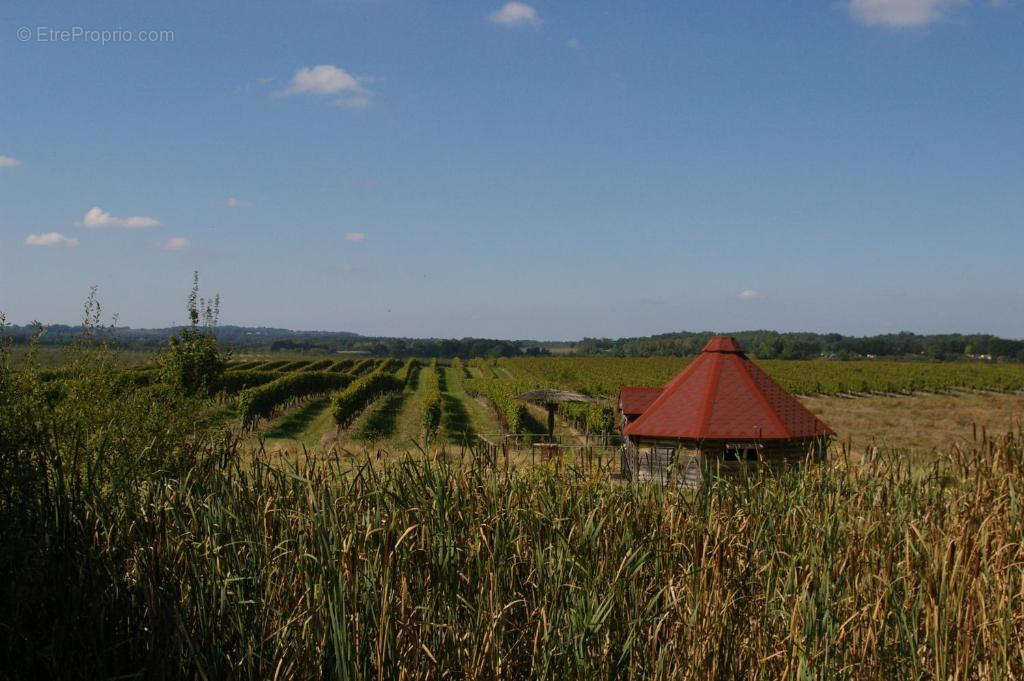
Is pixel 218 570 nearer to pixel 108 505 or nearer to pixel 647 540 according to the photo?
pixel 108 505

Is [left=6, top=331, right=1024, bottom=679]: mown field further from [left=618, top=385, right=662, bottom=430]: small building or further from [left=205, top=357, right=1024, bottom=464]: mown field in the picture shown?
[left=618, top=385, right=662, bottom=430]: small building

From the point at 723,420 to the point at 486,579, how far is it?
1374 cm

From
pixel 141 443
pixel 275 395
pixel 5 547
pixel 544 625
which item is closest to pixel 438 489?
pixel 544 625

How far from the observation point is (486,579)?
4.88 metres

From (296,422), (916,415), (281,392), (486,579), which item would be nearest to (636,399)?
(486,579)

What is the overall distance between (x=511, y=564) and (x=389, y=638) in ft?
3.93

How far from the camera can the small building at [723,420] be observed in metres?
17.2

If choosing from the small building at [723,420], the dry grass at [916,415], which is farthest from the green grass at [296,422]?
the dry grass at [916,415]

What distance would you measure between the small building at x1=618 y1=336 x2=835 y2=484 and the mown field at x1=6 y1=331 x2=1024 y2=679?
406 inches

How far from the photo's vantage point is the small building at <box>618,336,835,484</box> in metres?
17.2

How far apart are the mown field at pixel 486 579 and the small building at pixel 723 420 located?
1031 cm

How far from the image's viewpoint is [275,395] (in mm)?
40469

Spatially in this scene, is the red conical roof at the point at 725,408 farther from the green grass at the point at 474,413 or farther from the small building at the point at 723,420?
the green grass at the point at 474,413

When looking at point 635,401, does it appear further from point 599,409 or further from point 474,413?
point 474,413
